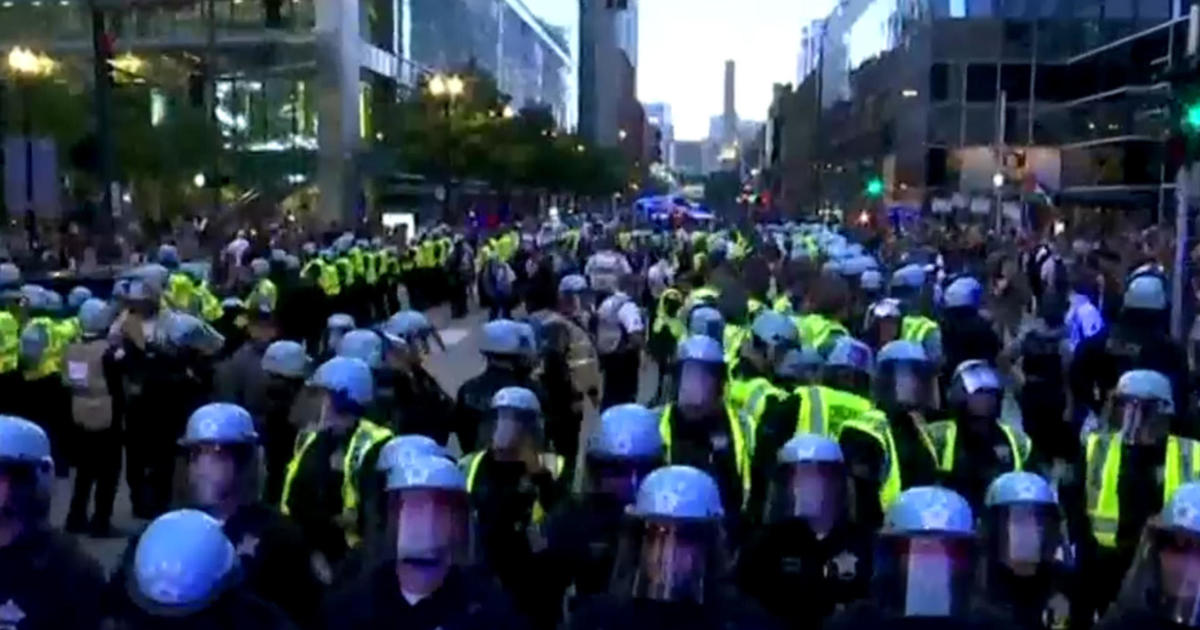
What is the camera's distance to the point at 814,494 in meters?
7.69

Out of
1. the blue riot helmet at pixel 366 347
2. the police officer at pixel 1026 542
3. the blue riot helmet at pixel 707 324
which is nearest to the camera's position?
the police officer at pixel 1026 542

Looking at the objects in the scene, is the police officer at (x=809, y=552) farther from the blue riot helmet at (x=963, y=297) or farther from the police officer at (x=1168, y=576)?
the blue riot helmet at (x=963, y=297)

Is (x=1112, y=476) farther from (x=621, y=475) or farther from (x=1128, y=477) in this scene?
(x=621, y=475)

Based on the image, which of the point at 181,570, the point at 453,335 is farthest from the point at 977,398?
the point at 453,335

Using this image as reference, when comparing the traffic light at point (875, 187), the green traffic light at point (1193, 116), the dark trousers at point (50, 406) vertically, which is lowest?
the dark trousers at point (50, 406)

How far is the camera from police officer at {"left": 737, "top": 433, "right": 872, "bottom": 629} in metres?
7.58

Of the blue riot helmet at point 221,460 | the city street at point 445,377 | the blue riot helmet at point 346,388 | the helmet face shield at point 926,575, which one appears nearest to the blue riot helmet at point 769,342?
the city street at point 445,377

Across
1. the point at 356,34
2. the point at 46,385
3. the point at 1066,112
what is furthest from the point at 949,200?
the point at 46,385

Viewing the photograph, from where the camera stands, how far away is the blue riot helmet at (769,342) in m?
12.3

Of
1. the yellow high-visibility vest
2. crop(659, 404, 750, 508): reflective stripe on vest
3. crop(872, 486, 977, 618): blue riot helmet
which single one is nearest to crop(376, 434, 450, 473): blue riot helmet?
the yellow high-visibility vest

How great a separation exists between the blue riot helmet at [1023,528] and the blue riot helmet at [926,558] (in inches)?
48.5

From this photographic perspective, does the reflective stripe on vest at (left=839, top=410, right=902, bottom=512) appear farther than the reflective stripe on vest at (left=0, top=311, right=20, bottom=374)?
No

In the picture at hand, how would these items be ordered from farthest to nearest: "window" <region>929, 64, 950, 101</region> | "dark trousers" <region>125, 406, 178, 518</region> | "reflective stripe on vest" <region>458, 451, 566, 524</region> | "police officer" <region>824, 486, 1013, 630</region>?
"window" <region>929, 64, 950, 101</region> < "dark trousers" <region>125, 406, 178, 518</region> < "reflective stripe on vest" <region>458, 451, 566, 524</region> < "police officer" <region>824, 486, 1013, 630</region>

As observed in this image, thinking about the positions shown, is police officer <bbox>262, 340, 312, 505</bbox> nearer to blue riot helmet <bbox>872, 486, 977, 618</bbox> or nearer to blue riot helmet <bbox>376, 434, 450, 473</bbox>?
blue riot helmet <bbox>376, 434, 450, 473</bbox>
